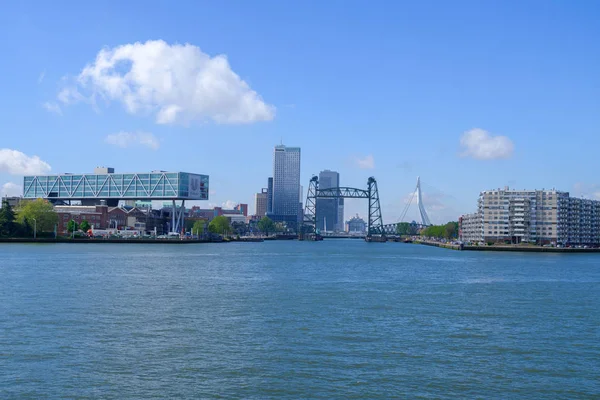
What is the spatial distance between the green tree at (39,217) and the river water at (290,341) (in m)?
74.2

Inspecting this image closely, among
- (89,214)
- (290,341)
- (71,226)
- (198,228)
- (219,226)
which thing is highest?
(89,214)

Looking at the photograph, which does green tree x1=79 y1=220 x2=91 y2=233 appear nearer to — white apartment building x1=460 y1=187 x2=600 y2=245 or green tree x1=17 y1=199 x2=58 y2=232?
green tree x1=17 y1=199 x2=58 y2=232

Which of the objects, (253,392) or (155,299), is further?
(155,299)

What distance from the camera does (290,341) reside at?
2075cm

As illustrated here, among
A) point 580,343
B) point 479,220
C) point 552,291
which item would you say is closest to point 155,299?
point 580,343

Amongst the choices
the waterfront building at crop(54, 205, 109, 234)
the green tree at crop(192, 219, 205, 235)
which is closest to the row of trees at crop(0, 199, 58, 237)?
the waterfront building at crop(54, 205, 109, 234)

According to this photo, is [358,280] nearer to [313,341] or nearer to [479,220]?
[313,341]

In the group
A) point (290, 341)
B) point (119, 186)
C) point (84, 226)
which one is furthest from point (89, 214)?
point (290, 341)

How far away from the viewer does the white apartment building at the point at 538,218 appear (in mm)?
130875

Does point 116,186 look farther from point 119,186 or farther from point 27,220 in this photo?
point 27,220

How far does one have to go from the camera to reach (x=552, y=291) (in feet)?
126

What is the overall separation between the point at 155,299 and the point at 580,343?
17697mm

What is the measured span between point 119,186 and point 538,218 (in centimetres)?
8194

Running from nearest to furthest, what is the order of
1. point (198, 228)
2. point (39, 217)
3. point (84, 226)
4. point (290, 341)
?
point (290, 341) → point (39, 217) → point (84, 226) → point (198, 228)
